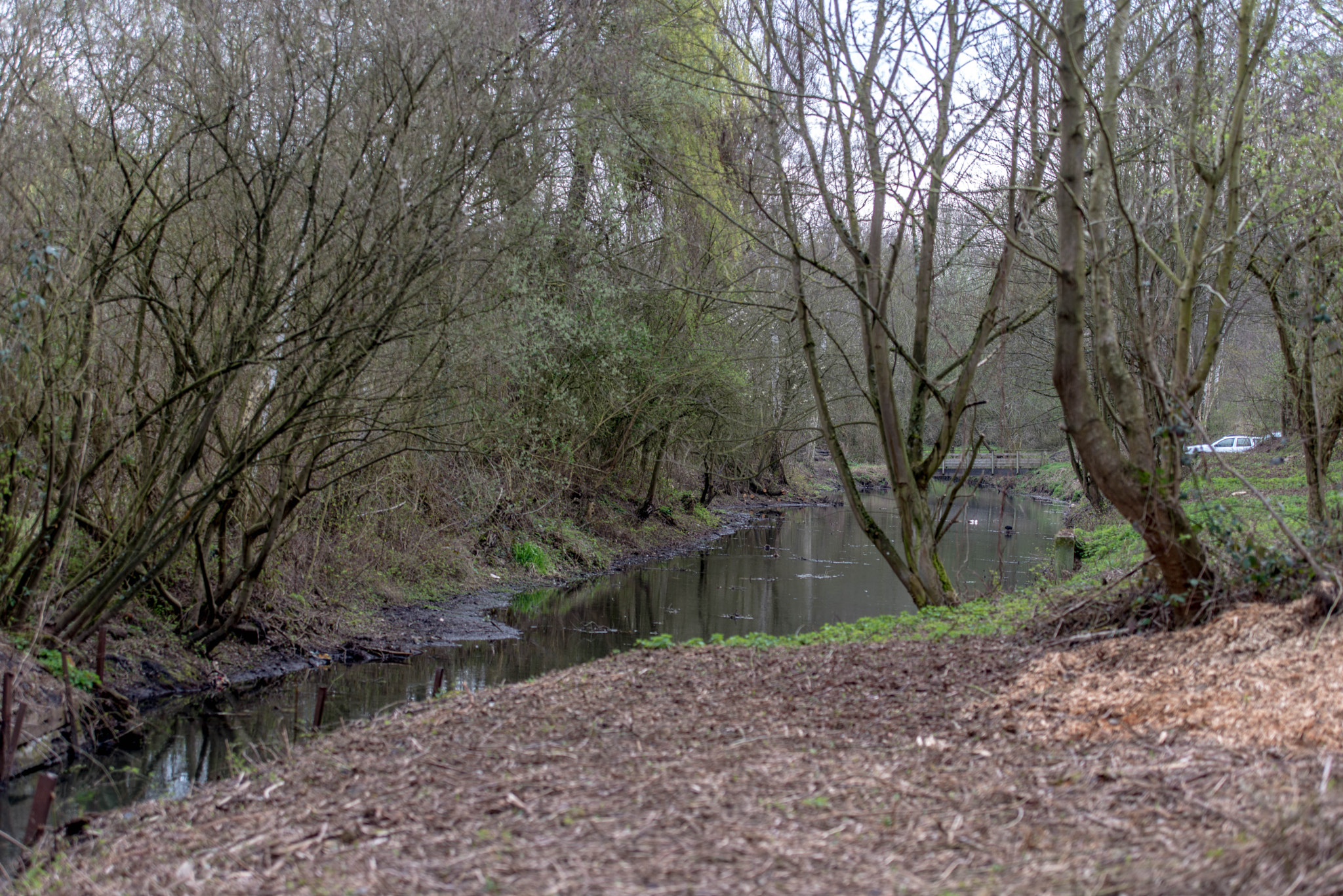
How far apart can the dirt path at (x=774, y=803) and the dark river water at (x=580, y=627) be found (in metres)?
1.34

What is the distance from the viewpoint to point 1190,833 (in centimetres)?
343

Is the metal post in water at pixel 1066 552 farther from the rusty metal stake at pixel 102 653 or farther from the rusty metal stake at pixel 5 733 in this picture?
the rusty metal stake at pixel 5 733

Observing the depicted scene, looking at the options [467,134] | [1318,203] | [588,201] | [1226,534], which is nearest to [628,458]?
[588,201]

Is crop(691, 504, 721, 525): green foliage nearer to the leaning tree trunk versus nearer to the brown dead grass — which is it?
the leaning tree trunk

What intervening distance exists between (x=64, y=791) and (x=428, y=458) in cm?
893

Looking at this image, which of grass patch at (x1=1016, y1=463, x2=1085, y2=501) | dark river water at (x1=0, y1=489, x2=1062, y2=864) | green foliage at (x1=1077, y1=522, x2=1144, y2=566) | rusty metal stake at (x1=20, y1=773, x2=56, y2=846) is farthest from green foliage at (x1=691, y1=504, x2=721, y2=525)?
rusty metal stake at (x1=20, y1=773, x2=56, y2=846)

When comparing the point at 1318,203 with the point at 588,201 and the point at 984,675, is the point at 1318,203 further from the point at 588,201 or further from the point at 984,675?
the point at 588,201

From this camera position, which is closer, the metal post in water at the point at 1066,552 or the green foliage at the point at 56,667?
the green foliage at the point at 56,667

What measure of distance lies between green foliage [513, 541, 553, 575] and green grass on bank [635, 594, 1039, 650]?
941 centimetres

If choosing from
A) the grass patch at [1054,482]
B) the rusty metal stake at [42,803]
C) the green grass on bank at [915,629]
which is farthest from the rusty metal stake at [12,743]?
the grass patch at [1054,482]

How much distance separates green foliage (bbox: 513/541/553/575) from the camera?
1820 centimetres

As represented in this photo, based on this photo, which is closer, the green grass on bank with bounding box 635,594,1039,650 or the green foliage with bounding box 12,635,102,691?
the green grass on bank with bounding box 635,594,1039,650

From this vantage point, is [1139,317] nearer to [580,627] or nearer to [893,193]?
[893,193]

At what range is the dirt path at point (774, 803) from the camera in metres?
3.35
